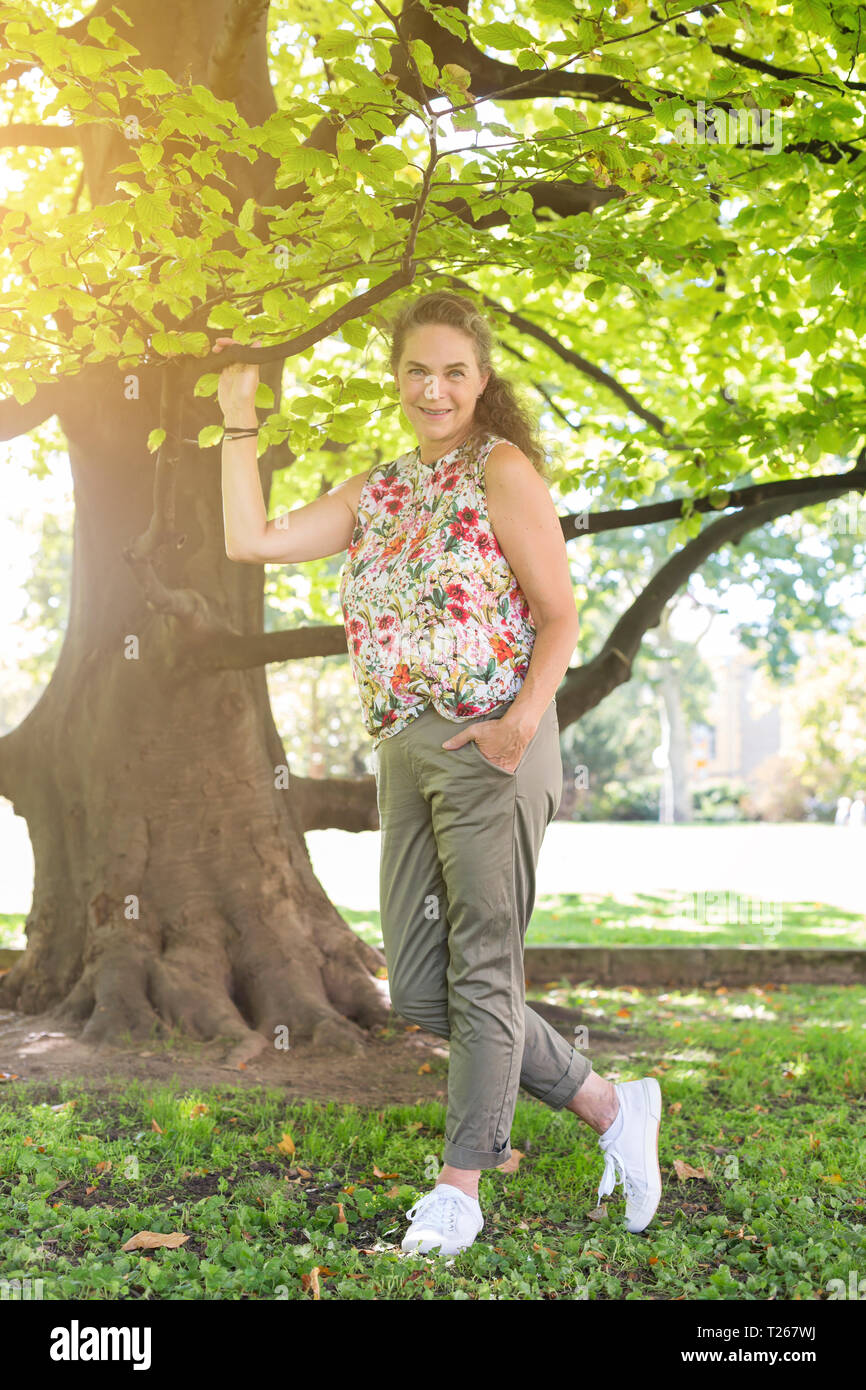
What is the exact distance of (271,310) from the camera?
3555 mm

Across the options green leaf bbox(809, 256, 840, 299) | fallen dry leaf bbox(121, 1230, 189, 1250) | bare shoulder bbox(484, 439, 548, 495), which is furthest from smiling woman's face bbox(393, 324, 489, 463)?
fallen dry leaf bbox(121, 1230, 189, 1250)

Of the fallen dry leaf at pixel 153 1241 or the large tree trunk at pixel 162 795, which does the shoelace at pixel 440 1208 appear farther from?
the large tree trunk at pixel 162 795

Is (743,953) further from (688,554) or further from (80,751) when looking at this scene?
(80,751)

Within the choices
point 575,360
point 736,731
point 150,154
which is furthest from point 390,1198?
point 736,731

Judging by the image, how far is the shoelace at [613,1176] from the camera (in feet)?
10.7

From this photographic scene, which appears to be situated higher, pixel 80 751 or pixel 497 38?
pixel 497 38

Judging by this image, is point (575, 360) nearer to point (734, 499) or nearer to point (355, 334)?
point (734, 499)

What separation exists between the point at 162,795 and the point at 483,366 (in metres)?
2.91

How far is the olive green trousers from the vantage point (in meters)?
2.99

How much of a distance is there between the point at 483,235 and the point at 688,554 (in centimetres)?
255

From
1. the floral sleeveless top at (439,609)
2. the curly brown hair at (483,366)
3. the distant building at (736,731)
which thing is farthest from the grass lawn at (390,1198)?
the distant building at (736,731)

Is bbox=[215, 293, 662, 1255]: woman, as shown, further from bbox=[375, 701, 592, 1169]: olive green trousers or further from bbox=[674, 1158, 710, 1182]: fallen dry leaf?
bbox=[674, 1158, 710, 1182]: fallen dry leaf

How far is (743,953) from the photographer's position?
26.1ft

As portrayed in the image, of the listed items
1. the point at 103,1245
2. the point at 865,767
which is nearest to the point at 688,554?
the point at 103,1245
